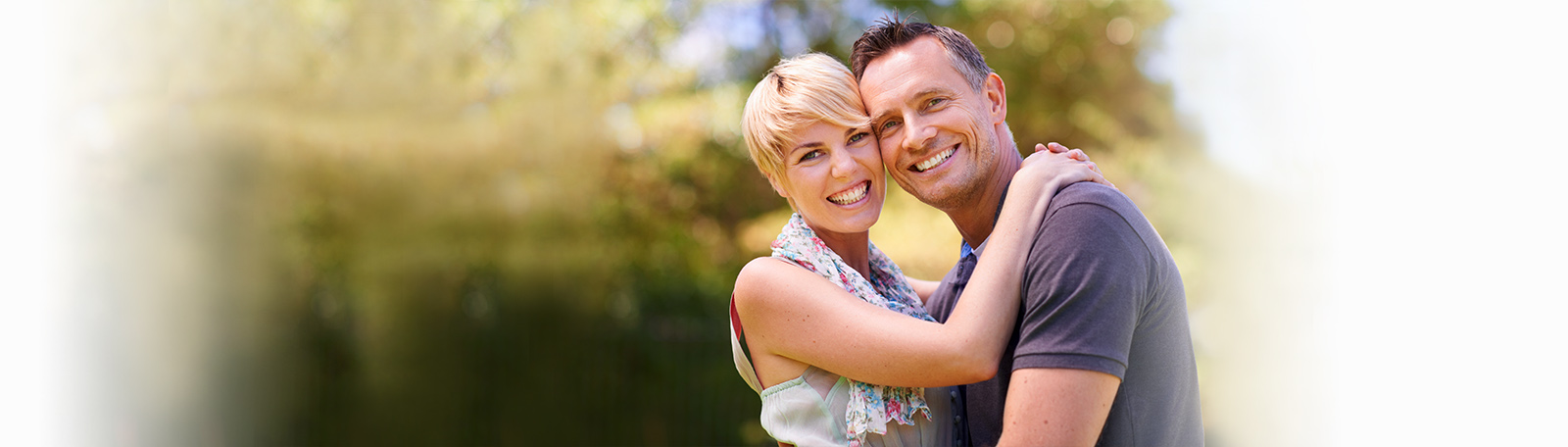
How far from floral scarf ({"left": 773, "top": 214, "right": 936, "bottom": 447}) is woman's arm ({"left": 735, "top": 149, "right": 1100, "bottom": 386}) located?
0.07m

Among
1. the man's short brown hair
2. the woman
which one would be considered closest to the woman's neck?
the woman

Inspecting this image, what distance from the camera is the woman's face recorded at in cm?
217

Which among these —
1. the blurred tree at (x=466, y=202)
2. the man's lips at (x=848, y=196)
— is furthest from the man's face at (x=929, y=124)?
the blurred tree at (x=466, y=202)

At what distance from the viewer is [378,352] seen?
9.41 metres

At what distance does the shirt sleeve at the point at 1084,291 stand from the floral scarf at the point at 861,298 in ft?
1.22

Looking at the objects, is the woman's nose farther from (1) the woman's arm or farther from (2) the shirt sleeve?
(2) the shirt sleeve

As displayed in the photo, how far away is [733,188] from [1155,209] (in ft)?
13.6

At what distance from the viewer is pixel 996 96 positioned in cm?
240

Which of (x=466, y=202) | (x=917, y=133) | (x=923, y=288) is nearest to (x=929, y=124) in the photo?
(x=917, y=133)

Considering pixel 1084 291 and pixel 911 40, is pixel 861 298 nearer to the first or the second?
pixel 1084 291

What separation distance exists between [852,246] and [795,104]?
0.41 meters

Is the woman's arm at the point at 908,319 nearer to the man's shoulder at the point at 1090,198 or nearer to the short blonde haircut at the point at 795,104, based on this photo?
the man's shoulder at the point at 1090,198

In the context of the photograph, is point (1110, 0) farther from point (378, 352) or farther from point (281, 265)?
point (281, 265)

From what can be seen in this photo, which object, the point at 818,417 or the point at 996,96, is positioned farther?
the point at 996,96
